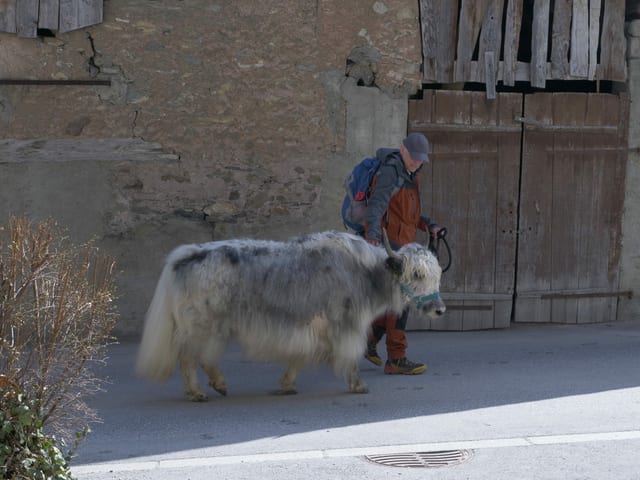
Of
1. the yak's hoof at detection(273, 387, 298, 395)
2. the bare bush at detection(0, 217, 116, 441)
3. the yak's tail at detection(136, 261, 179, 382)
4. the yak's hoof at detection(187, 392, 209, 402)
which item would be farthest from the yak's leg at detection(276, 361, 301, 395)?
the bare bush at detection(0, 217, 116, 441)

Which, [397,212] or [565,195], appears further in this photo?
[565,195]

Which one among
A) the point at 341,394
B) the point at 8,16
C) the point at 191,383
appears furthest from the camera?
the point at 8,16

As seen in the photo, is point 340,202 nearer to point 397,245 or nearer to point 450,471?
point 397,245

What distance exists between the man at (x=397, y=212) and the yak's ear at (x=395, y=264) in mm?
267

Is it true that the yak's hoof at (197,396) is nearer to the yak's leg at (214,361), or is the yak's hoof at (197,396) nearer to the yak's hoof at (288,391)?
the yak's leg at (214,361)

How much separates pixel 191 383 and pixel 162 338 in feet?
1.40

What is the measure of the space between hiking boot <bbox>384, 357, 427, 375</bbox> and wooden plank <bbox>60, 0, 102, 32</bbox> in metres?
4.35

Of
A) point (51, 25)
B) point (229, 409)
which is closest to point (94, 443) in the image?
point (229, 409)

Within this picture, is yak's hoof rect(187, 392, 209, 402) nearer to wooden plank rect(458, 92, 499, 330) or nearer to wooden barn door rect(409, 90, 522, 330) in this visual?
wooden barn door rect(409, 90, 522, 330)

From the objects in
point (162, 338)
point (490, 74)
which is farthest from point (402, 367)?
point (490, 74)

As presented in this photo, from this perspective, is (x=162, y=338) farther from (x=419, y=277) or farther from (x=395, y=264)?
(x=419, y=277)

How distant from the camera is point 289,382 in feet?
24.2

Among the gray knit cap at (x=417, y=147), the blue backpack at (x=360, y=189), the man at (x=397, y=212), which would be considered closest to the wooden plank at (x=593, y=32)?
the man at (x=397, y=212)

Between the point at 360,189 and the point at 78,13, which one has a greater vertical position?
the point at 78,13
